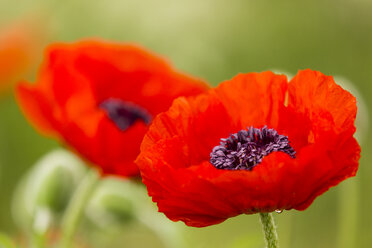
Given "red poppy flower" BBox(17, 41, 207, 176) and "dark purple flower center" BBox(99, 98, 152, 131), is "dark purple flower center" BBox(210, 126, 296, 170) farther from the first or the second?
"dark purple flower center" BBox(99, 98, 152, 131)

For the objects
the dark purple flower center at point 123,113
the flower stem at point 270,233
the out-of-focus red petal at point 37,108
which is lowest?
the flower stem at point 270,233

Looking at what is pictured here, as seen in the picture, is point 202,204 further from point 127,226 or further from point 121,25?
point 121,25

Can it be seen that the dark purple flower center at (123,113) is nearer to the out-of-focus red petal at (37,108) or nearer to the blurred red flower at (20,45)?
the out-of-focus red petal at (37,108)

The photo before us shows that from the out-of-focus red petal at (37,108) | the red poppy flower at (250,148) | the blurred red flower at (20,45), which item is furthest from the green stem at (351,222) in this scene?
the blurred red flower at (20,45)

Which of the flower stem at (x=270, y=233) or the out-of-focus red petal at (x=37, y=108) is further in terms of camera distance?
the out-of-focus red petal at (x=37, y=108)

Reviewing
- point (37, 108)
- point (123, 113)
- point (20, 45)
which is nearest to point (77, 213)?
point (37, 108)
